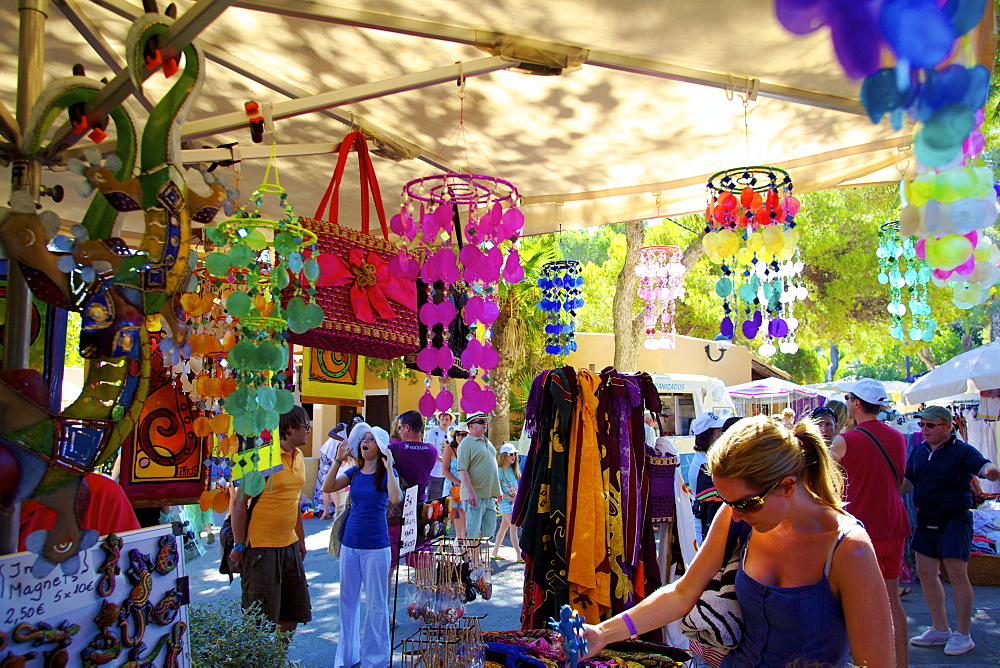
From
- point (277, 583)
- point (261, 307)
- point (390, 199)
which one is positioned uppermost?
point (390, 199)

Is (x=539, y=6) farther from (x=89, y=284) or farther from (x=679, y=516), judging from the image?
(x=679, y=516)

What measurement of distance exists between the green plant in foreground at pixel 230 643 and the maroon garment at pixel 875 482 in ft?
11.3

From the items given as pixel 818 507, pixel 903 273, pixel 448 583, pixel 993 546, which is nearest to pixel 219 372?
pixel 448 583

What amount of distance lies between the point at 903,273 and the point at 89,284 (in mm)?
4887

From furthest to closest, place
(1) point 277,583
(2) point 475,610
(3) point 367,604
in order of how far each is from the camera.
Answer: (2) point 475,610
(3) point 367,604
(1) point 277,583

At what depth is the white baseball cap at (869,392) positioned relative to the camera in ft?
14.9

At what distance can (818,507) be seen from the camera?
6.34 feet

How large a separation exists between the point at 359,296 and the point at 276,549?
91.8 inches

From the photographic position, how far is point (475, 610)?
598 cm

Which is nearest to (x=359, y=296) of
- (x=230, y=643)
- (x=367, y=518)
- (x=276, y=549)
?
(x=230, y=643)

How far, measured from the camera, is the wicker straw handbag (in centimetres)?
221

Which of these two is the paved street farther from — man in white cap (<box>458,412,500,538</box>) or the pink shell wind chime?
the pink shell wind chime

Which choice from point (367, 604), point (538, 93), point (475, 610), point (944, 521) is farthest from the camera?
point (475, 610)

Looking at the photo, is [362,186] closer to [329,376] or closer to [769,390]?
[329,376]
